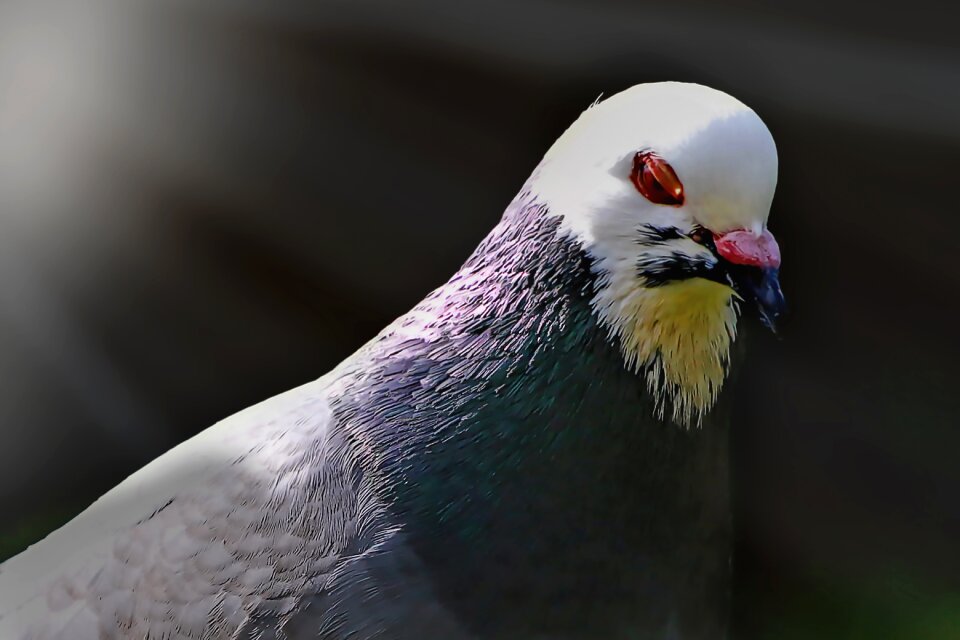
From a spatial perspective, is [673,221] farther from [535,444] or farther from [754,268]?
[535,444]

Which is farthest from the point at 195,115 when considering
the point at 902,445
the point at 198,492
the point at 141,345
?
the point at 902,445

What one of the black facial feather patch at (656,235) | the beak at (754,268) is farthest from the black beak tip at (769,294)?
the black facial feather patch at (656,235)

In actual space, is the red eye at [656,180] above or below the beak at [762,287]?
above

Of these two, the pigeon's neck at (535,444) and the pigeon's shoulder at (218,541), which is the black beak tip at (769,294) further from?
the pigeon's shoulder at (218,541)

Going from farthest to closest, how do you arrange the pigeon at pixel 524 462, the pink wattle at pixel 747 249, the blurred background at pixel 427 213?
the blurred background at pixel 427 213 → the pigeon at pixel 524 462 → the pink wattle at pixel 747 249

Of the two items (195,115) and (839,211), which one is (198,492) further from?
(839,211)

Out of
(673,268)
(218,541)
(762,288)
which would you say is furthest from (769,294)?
(218,541)
